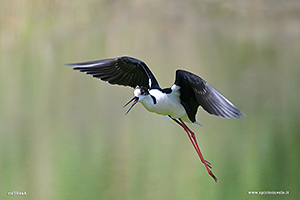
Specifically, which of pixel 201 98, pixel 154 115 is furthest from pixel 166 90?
pixel 154 115

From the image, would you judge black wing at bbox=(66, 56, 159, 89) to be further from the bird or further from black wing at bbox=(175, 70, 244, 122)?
black wing at bbox=(175, 70, 244, 122)

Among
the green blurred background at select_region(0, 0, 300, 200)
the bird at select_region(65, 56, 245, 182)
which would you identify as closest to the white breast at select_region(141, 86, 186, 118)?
the bird at select_region(65, 56, 245, 182)

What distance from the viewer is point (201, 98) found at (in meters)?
1.74

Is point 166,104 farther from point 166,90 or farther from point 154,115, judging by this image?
point 154,115

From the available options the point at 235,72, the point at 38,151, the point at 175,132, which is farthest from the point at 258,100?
the point at 38,151

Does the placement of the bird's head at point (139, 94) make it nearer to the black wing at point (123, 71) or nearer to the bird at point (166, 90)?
the bird at point (166, 90)

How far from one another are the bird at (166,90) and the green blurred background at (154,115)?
63.0 inches

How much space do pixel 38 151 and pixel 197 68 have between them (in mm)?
2433

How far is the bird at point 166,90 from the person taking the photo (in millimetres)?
1657

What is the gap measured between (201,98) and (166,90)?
21 centimetres

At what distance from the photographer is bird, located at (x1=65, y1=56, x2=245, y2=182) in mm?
1657

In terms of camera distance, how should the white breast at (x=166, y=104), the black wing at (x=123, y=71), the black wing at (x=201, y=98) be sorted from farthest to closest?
the black wing at (x=123, y=71), the white breast at (x=166, y=104), the black wing at (x=201, y=98)

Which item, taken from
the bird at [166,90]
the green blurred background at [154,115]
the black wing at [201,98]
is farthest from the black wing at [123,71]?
the green blurred background at [154,115]

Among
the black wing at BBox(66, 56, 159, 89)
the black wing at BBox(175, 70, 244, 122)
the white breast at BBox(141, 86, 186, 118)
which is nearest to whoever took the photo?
the black wing at BBox(175, 70, 244, 122)
